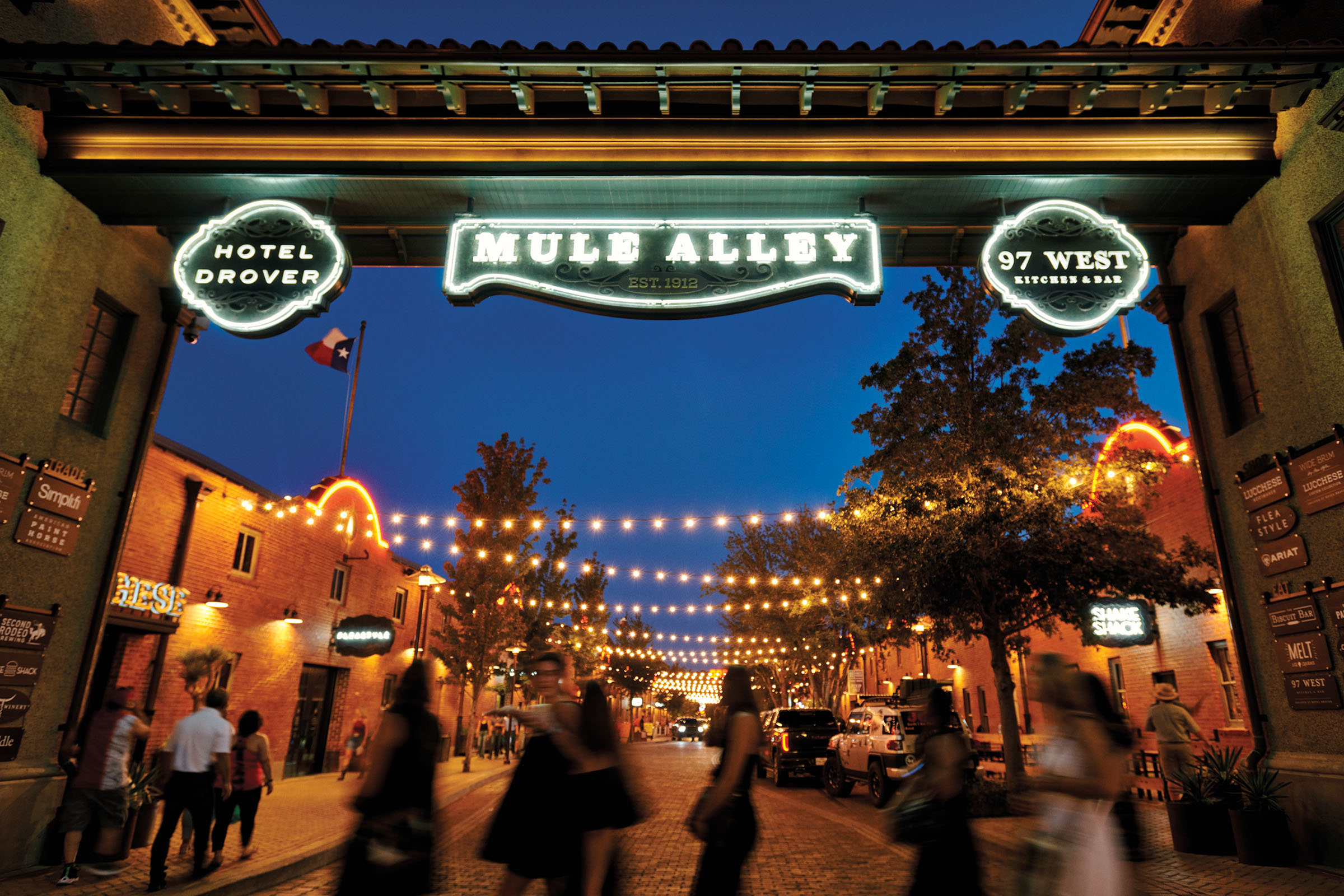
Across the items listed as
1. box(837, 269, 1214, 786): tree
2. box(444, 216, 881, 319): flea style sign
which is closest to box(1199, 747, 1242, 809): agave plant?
box(837, 269, 1214, 786): tree

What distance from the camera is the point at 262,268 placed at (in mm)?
7172

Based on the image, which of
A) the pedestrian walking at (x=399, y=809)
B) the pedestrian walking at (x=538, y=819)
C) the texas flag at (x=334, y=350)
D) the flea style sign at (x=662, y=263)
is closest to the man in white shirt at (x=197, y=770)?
the pedestrian walking at (x=399, y=809)

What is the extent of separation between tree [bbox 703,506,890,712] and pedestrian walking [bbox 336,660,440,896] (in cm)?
1710

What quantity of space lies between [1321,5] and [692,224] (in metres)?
6.13

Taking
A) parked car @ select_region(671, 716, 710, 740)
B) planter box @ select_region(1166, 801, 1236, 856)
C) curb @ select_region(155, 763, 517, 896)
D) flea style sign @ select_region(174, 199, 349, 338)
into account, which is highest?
flea style sign @ select_region(174, 199, 349, 338)

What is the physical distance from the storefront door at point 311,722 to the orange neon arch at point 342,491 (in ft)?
18.4

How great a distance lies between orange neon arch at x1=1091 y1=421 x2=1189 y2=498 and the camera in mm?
11484

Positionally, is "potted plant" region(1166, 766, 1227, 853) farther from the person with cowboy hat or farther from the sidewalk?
the sidewalk

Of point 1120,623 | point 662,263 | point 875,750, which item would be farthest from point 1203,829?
point 662,263

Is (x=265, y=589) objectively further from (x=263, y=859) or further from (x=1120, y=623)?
(x=1120, y=623)

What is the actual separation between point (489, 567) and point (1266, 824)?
780 inches

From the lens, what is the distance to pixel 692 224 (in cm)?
748

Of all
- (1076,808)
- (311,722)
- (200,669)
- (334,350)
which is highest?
(334,350)

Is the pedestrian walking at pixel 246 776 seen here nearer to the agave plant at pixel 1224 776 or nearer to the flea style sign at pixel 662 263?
the flea style sign at pixel 662 263
